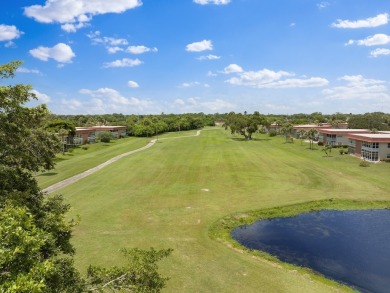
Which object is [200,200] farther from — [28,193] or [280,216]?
[28,193]

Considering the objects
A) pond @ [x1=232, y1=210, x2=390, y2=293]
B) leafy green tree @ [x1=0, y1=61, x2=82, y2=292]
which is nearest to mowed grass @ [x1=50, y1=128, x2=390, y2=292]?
pond @ [x1=232, y1=210, x2=390, y2=293]

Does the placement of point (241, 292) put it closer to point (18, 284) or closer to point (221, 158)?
point (18, 284)

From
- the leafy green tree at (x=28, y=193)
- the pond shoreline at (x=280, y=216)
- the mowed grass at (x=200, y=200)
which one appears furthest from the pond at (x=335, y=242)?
the leafy green tree at (x=28, y=193)

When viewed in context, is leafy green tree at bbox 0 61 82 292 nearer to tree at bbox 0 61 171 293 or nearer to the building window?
tree at bbox 0 61 171 293

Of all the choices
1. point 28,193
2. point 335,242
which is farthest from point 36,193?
point 335,242

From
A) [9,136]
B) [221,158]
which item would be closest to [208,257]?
[9,136]
